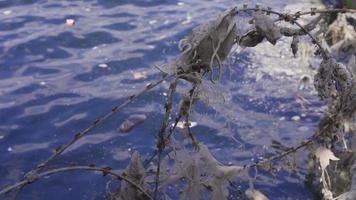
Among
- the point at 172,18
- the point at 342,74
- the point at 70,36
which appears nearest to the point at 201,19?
the point at 172,18

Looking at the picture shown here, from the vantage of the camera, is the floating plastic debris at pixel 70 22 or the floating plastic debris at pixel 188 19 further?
the floating plastic debris at pixel 188 19

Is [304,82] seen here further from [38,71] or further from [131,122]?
[38,71]

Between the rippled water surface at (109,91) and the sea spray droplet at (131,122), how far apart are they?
65mm

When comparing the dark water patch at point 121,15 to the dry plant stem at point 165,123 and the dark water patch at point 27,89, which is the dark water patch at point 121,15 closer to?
the dark water patch at point 27,89

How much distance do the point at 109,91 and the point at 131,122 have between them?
2.43 ft

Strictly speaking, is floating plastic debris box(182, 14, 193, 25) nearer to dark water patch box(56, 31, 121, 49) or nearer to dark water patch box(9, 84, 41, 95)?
dark water patch box(56, 31, 121, 49)

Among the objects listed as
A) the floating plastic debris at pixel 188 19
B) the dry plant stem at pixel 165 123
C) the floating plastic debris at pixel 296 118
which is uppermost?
the dry plant stem at pixel 165 123

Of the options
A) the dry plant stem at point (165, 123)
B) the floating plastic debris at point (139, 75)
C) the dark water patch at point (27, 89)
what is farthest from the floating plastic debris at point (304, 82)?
the dry plant stem at point (165, 123)

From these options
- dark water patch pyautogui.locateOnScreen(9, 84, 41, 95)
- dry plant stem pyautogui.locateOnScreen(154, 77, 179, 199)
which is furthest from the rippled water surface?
dry plant stem pyautogui.locateOnScreen(154, 77, 179, 199)

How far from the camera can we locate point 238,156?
4895 mm

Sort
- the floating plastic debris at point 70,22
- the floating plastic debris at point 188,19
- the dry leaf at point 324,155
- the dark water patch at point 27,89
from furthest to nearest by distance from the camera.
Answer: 1. the floating plastic debris at point 188,19
2. the floating plastic debris at point 70,22
3. the dark water patch at point 27,89
4. the dry leaf at point 324,155

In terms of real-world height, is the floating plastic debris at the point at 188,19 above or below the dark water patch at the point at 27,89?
above

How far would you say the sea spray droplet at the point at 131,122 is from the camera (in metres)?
5.26

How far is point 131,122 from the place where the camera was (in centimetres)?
536
